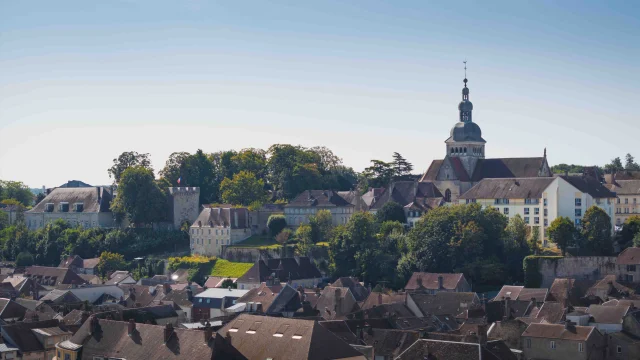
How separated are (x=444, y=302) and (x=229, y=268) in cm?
2635

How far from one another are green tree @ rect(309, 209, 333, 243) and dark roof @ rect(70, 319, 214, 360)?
42478 mm

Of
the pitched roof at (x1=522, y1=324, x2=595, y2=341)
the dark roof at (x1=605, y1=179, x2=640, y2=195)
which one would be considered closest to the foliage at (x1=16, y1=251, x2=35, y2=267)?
the dark roof at (x1=605, y1=179, x2=640, y2=195)

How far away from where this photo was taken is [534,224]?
3243 inches

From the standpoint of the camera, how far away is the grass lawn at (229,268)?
86750 mm

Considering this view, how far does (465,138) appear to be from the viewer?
100 metres

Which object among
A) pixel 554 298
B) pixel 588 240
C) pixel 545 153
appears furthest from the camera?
pixel 545 153

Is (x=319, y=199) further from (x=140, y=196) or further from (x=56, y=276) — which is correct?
(x=56, y=276)

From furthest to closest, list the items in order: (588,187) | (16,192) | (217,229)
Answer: (16,192)
(217,229)
(588,187)

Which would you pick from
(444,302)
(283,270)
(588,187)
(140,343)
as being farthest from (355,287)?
(140,343)

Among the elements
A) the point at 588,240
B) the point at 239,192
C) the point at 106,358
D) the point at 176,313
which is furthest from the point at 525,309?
the point at 239,192

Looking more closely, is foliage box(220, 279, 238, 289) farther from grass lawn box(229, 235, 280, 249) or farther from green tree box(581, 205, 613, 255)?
green tree box(581, 205, 613, 255)

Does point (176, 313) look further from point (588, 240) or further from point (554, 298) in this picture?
point (588, 240)

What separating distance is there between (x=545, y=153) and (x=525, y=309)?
32.6 m

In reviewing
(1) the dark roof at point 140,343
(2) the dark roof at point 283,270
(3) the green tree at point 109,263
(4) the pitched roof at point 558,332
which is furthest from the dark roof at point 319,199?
(1) the dark roof at point 140,343
